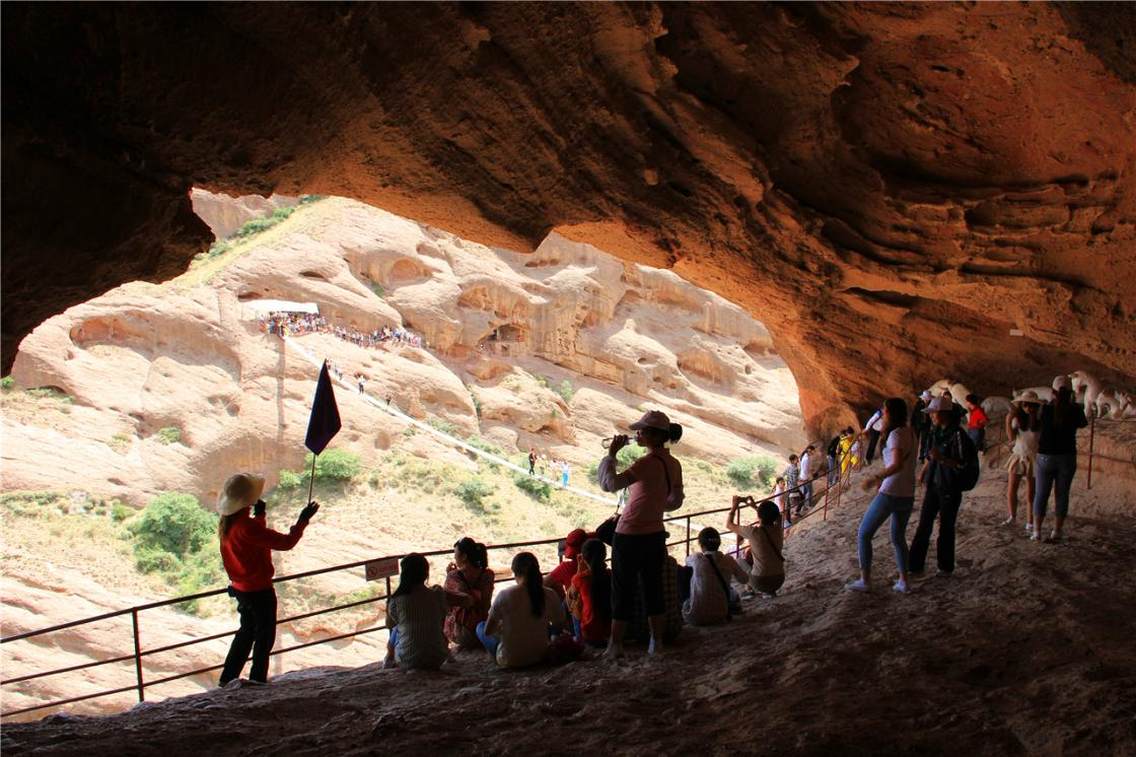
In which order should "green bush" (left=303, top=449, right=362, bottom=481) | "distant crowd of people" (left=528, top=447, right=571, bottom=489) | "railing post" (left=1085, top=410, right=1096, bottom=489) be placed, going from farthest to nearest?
"distant crowd of people" (left=528, top=447, right=571, bottom=489), "green bush" (left=303, top=449, right=362, bottom=481), "railing post" (left=1085, top=410, right=1096, bottom=489)

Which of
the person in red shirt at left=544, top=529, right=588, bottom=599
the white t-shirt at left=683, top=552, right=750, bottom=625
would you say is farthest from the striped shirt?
the white t-shirt at left=683, top=552, right=750, bottom=625

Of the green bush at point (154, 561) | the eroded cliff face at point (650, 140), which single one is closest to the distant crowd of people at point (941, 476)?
the eroded cliff face at point (650, 140)

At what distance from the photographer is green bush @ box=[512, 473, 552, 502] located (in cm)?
2719

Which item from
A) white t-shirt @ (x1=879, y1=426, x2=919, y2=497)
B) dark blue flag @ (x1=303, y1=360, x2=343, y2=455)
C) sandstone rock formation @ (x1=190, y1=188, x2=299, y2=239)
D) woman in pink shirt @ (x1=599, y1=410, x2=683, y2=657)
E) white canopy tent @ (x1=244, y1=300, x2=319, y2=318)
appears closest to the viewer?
woman in pink shirt @ (x1=599, y1=410, x2=683, y2=657)

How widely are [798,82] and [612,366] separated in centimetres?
2854

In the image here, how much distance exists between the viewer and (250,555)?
5289 millimetres

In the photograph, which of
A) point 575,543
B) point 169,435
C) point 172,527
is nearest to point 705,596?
point 575,543

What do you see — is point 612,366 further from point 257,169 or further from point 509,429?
point 257,169

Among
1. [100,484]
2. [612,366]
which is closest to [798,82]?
[100,484]

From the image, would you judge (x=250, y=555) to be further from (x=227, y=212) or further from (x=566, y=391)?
(x=227, y=212)

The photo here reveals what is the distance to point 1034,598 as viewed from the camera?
18.3 ft

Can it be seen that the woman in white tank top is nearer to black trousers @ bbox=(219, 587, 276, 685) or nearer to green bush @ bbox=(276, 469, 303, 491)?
black trousers @ bbox=(219, 587, 276, 685)

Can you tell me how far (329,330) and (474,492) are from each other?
27.7ft

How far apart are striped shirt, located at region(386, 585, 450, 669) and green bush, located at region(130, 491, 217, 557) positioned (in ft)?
58.0
